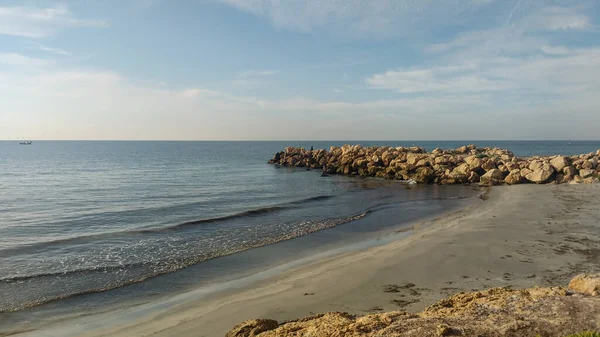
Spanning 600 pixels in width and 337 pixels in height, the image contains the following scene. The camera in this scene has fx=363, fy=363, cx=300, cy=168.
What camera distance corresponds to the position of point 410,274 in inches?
421

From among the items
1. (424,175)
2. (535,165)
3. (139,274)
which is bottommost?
(139,274)

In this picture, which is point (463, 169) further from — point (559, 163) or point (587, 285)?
point (587, 285)

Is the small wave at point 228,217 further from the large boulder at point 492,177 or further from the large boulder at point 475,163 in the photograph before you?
the large boulder at point 475,163

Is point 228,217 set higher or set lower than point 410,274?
lower

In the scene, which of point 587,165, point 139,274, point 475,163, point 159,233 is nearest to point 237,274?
point 139,274

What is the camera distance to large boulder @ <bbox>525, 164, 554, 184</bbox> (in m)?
31.1

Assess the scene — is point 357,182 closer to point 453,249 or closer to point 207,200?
point 207,200

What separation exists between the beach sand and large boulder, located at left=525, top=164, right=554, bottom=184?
15288 millimetres

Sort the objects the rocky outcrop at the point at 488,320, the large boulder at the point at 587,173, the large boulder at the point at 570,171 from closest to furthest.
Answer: the rocky outcrop at the point at 488,320, the large boulder at the point at 587,173, the large boulder at the point at 570,171

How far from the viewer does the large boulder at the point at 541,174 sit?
Answer: 31094mm

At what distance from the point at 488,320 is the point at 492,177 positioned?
32422 millimetres

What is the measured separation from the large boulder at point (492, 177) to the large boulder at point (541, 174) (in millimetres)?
2124

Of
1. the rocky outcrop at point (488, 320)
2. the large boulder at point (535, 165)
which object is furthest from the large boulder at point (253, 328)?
the large boulder at point (535, 165)

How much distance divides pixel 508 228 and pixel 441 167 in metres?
22.9
